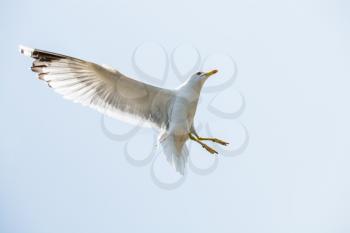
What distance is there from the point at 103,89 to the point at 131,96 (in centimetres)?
25

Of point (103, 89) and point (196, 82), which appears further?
point (103, 89)

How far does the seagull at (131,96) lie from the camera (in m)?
7.06

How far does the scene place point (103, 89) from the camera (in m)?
7.29

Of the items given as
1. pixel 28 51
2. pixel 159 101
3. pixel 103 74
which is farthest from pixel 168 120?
pixel 28 51

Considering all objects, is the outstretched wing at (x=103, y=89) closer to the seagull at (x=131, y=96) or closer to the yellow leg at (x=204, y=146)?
the seagull at (x=131, y=96)

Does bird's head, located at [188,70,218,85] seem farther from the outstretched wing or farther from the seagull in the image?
the outstretched wing

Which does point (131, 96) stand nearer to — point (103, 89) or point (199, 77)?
point (103, 89)

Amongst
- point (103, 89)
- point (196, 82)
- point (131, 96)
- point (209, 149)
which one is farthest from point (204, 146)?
point (103, 89)

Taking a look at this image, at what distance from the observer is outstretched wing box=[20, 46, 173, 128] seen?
7082 millimetres

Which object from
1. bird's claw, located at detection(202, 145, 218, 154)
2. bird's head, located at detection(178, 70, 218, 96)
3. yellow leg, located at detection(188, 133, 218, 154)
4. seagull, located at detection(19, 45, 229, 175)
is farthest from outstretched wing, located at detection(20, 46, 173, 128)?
bird's claw, located at detection(202, 145, 218, 154)

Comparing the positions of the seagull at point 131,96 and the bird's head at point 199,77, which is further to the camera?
the bird's head at point 199,77

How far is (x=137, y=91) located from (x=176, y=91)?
34cm

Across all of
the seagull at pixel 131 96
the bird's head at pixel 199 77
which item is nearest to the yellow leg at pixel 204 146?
the seagull at pixel 131 96

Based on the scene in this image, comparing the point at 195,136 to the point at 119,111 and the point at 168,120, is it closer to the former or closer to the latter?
the point at 168,120
